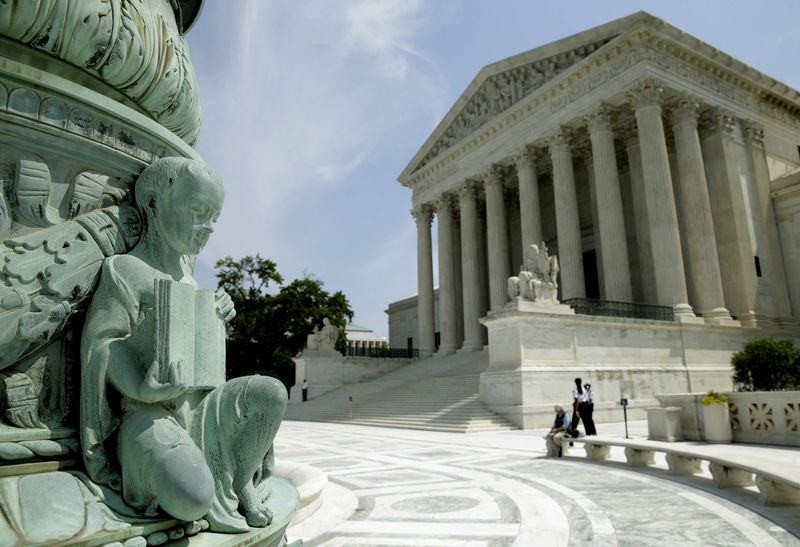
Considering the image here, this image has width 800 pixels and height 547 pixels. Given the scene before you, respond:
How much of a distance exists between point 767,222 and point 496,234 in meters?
15.6

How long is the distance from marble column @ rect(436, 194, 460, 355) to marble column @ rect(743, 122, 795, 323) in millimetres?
19215

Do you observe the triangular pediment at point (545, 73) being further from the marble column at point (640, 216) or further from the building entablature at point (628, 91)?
the marble column at point (640, 216)

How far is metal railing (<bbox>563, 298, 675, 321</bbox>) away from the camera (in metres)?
24.9

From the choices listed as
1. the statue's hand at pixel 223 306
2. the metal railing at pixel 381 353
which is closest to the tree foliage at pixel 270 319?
the metal railing at pixel 381 353

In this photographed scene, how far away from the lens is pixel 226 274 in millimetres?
42938

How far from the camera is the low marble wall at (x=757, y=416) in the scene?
11984mm

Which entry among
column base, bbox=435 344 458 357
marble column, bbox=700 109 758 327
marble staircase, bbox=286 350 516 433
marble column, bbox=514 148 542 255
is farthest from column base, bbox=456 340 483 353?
marble column, bbox=700 109 758 327

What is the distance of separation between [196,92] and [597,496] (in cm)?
627

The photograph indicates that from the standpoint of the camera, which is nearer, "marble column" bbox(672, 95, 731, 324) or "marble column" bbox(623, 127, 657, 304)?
"marble column" bbox(672, 95, 731, 324)

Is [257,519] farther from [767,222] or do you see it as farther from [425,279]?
[425,279]

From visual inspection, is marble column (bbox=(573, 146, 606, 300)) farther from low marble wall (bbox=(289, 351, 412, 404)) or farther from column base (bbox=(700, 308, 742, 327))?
low marble wall (bbox=(289, 351, 412, 404))

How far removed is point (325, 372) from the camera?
111 ft

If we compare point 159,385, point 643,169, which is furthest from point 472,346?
point 159,385

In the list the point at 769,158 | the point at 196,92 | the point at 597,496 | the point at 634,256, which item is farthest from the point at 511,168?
the point at 196,92
